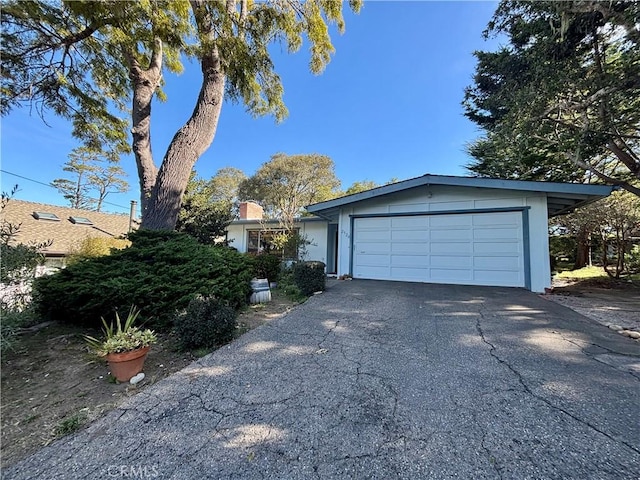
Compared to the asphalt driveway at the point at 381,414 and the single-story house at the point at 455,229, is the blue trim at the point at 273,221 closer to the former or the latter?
the single-story house at the point at 455,229

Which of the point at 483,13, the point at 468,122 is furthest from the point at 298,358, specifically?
the point at 468,122

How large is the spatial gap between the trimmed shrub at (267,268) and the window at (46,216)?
1237cm

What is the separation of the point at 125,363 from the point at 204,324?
0.85 m

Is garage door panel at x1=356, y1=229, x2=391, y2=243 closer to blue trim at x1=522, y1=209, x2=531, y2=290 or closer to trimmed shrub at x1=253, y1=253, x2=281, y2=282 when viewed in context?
trimmed shrub at x1=253, y1=253, x2=281, y2=282

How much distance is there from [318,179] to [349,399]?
19778mm

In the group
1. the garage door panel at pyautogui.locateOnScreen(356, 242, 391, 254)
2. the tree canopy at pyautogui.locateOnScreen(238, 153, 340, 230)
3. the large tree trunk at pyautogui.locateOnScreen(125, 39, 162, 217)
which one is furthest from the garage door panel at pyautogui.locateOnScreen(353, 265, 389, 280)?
the tree canopy at pyautogui.locateOnScreen(238, 153, 340, 230)

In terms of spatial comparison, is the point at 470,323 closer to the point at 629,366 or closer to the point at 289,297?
the point at 629,366

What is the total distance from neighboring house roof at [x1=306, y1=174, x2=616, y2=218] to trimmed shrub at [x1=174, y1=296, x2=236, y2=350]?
244 inches

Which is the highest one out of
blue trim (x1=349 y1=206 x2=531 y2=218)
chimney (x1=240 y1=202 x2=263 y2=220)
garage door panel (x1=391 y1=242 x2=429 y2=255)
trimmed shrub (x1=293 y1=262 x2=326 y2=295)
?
chimney (x1=240 y1=202 x2=263 y2=220)

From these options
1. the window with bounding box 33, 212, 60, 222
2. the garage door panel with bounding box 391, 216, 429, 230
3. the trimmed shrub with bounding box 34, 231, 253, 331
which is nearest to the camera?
the trimmed shrub with bounding box 34, 231, 253, 331

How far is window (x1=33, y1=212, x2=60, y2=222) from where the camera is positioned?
1234cm

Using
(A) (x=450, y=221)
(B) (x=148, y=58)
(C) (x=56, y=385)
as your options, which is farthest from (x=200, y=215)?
(A) (x=450, y=221)

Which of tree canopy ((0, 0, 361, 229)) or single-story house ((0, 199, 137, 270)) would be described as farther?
single-story house ((0, 199, 137, 270))

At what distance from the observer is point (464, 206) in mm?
7723
